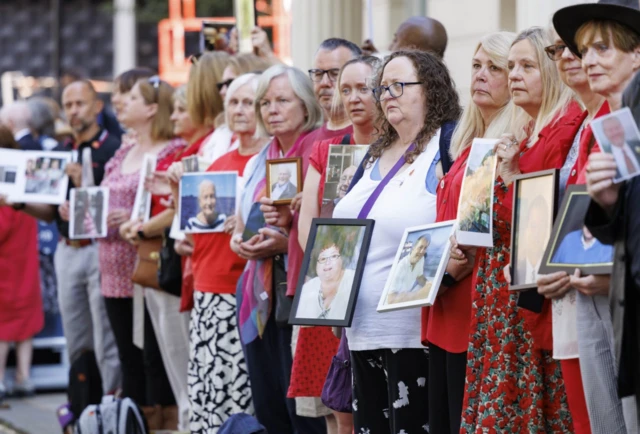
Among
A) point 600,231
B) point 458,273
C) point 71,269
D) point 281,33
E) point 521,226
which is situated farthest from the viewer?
point 281,33

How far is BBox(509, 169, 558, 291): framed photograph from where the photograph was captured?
388cm

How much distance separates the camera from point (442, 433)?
453 centimetres

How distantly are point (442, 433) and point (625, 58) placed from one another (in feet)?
5.23

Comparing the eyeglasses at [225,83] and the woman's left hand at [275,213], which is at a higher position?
the eyeglasses at [225,83]

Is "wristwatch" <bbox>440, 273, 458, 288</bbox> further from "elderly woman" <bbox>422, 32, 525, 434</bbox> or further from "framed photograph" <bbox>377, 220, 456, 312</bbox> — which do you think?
"framed photograph" <bbox>377, 220, 456, 312</bbox>

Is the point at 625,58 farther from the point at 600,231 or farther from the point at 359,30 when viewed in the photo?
the point at 359,30

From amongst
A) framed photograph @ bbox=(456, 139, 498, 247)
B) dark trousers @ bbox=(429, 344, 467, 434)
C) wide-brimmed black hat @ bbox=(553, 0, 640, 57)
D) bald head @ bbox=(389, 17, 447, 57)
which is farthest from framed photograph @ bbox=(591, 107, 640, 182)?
bald head @ bbox=(389, 17, 447, 57)

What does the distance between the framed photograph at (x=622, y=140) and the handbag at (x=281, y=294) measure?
8.87 ft

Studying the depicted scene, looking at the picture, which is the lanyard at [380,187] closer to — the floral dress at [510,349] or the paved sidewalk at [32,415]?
the floral dress at [510,349]

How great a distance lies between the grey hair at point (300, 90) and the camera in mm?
6191

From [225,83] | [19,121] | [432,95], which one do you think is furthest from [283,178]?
[19,121]

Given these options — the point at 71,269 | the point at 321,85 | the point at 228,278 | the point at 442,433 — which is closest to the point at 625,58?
the point at 442,433

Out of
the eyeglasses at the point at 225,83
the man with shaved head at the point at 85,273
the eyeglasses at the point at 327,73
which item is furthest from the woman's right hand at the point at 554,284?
the man with shaved head at the point at 85,273

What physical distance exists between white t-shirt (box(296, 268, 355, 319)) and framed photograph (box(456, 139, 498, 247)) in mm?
688
